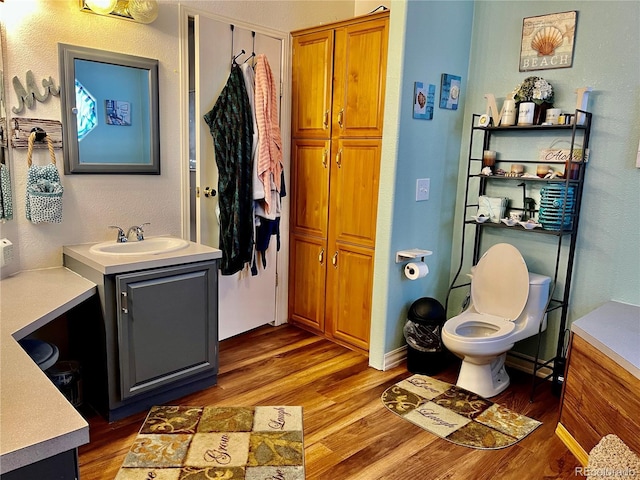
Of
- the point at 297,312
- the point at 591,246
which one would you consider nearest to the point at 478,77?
the point at 591,246

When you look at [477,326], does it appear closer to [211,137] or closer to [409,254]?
[409,254]

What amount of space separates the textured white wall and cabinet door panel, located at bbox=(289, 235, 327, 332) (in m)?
0.98

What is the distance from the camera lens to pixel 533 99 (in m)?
2.79

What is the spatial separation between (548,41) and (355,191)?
1.44m

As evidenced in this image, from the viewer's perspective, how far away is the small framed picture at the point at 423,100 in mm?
2898

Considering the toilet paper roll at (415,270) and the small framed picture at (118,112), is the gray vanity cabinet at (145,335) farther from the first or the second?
the toilet paper roll at (415,270)

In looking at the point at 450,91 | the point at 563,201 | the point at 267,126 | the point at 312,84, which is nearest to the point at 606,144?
the point at 563,201

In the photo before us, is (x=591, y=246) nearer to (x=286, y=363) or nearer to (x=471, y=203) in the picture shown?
(x=471, y=203)

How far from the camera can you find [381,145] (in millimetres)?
2996

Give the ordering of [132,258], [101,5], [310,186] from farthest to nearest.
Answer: [310,186] → [101,5] → [132,258]

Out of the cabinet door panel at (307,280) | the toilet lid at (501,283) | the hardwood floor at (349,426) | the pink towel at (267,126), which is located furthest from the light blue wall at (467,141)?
the pink towel at (267,126)

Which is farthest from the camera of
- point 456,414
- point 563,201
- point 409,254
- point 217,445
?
point 409,254

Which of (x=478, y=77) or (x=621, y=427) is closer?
(x=621, y=427)

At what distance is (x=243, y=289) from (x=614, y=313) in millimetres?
2296
